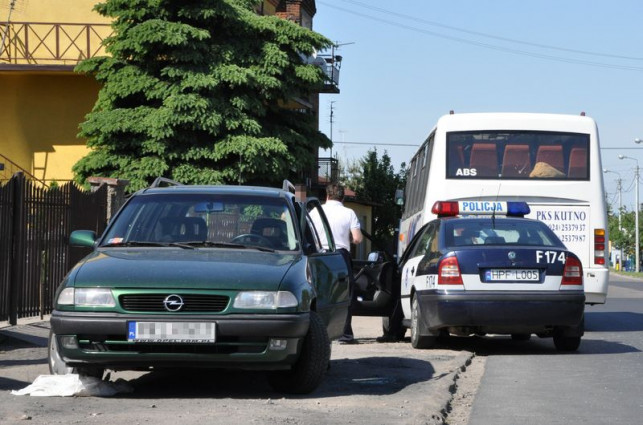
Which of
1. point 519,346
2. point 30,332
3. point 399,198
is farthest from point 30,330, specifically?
point 399,198

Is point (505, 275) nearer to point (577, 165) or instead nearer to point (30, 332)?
point (30, 332)

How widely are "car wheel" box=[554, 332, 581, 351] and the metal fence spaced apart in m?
6.24

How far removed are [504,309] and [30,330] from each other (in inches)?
211

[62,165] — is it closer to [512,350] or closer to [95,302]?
[512,350]

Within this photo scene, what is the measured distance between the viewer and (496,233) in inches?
547

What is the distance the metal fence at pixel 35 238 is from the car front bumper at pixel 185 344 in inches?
222

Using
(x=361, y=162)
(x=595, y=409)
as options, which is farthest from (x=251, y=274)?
(x=361, y=162)

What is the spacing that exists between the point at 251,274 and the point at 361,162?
69954 millimetres

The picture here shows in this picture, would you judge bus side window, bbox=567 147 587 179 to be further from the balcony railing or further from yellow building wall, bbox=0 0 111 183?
yellow building wall, bbox=0 0 111 183

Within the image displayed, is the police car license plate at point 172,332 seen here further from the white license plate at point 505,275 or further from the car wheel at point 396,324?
the car wheel at point 396,324

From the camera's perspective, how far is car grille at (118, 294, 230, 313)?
8398mm

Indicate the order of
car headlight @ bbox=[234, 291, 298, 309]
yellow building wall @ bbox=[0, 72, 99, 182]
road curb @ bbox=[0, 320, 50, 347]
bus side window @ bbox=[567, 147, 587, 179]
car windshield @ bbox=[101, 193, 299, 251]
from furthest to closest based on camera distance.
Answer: yellow building wall @ bbox=[0, 72, 99, 182] → bus side window @ bbox=[567, 147, 587, 179] → road curb @ bbox=[0, 320, 50, 347] → car windshield @ bbox=[101, 193, 299, 251] → car headlight @ bbox=[234, 291, 298, 309]

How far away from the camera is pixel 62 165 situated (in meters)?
38.0

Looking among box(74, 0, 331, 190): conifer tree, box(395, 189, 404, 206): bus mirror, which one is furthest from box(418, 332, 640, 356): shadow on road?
box(74, 0, 331, 190): conifer tree
